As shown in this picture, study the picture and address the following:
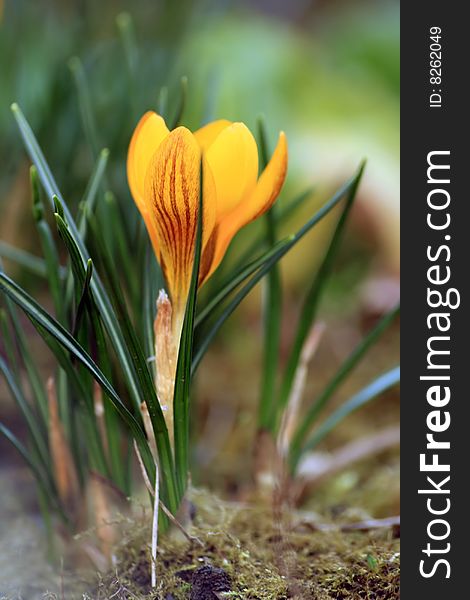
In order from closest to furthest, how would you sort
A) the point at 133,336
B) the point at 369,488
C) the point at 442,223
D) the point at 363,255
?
the point at 133,336 < the point at 442,223 < the point at 369,488 < the point at 363,255

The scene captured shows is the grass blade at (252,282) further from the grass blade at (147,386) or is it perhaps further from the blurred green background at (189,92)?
the blurred green background at (189,92)

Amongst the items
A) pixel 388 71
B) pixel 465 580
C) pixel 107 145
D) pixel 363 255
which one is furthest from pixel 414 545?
pixel 388 71

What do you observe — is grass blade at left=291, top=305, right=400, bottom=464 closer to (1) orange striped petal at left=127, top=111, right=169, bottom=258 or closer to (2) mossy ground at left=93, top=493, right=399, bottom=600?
(2) mossy ground at left=93, top=493, right=399, bottom=600

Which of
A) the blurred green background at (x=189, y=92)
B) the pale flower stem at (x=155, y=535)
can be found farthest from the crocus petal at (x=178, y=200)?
the blurred green background at (x=189, y=92)

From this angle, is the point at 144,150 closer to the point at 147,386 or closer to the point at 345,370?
the point at 147,386

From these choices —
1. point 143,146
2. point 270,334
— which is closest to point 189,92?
point 270,334

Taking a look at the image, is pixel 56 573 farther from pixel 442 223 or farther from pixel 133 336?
pixel 442 223
